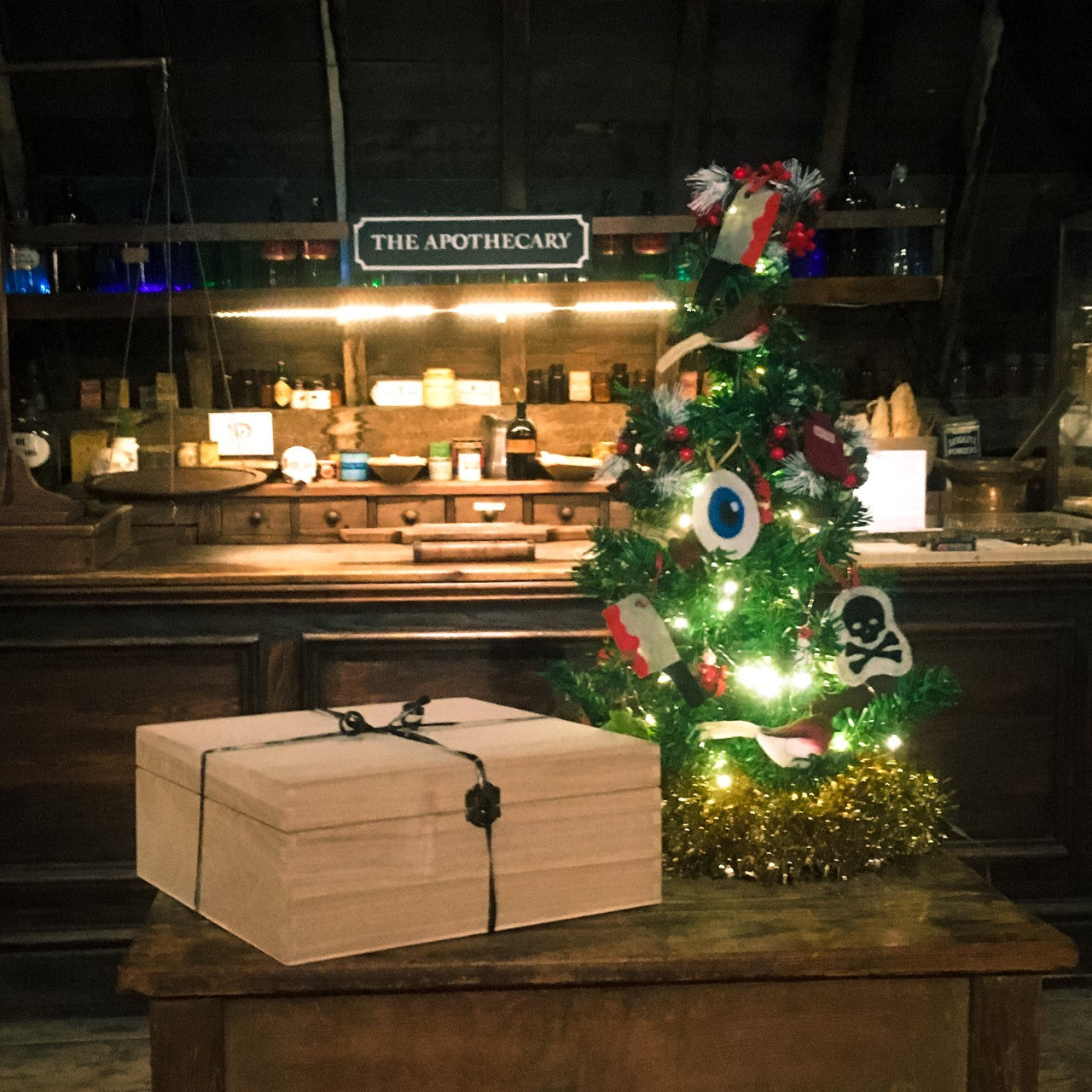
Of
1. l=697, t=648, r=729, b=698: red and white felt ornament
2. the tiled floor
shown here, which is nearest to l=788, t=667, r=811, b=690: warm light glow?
l=697, t=648, r=729, b=698: red and white felt ornament

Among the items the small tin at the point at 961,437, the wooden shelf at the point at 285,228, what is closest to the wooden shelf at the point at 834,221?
the wooden shelf at the point at 285,228

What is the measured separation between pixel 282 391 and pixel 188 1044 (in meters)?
4.55

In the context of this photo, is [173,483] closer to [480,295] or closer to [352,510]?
[352,510]

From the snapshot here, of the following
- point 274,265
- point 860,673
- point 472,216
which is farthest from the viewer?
point 274,265

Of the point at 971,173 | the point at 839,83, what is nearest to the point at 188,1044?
the point at 839,83

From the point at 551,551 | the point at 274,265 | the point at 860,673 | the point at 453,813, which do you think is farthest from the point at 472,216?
the point at 453,813

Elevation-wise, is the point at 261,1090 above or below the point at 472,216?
below

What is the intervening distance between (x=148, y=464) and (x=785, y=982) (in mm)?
4774

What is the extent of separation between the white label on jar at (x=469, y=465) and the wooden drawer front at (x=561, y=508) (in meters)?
0.28

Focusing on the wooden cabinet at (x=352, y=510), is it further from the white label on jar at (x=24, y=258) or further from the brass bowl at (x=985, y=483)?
the brass bowl at (x=985, y=483)

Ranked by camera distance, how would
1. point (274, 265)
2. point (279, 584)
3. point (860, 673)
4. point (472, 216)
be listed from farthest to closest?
point (274, 265) → point (472, 216) → point (279, 584) → point (860, 673)

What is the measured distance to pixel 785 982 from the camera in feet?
6.13

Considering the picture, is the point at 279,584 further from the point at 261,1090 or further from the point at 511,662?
the point at 261,1090

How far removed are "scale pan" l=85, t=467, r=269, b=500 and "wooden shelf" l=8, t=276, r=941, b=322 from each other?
3.89ft
